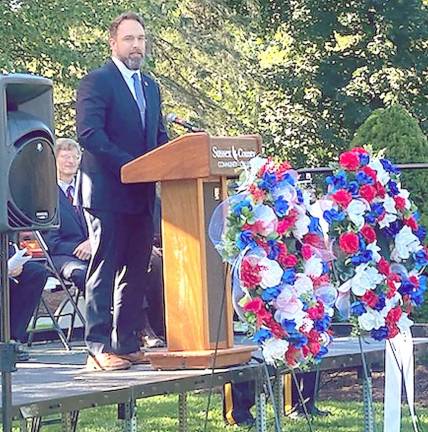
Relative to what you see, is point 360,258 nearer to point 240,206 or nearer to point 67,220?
point 240,206

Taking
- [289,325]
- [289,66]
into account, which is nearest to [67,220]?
[289,325]

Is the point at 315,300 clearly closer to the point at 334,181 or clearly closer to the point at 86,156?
the point at 334,181

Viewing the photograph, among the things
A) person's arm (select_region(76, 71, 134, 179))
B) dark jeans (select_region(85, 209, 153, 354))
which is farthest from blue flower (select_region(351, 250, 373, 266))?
person's arm (select_region(76, 71, 134, 179))

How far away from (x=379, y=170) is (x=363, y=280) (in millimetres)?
552

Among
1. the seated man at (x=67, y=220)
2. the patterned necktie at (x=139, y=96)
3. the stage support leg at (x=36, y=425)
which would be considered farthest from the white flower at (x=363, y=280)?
the seated man at (x=67, y=220)

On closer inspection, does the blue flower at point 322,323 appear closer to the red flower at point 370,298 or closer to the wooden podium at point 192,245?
the red flower at point 370,298

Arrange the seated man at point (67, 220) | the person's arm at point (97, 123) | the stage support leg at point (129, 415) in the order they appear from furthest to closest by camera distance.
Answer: the seated man at point (67, 220) → the person's arm at point (97, 123) → the stage support leg at point (129, 415)

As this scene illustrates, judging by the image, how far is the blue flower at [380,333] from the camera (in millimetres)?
5516

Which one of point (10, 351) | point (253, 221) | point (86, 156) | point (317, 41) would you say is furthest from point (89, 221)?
point (317, 41)

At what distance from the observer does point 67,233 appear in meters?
8.06

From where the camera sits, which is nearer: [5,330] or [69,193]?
[5,330]

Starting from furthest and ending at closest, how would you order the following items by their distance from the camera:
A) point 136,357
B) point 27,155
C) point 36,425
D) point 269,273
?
1. point 36,425
2. point 136,357
3. point 269,273
4. point 27,155

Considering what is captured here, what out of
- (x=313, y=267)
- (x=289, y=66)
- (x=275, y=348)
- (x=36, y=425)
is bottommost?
(x=36, y=425)

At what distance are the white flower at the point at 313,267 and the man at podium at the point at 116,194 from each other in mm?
1143
